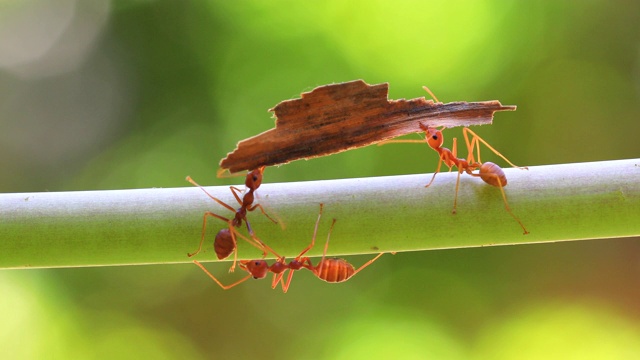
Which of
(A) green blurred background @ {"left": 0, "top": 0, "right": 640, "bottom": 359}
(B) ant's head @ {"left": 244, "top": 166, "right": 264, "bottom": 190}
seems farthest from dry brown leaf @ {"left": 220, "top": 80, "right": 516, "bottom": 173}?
(A) green blurred background @ {"left": 0, "top": 0, "right": 640, "bottom": 359}

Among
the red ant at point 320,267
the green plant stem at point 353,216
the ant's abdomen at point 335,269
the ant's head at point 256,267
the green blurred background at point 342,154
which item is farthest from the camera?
the green blurred background at point 342,154

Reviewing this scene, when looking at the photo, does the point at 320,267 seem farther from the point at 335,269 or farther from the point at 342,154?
the point at 342,154

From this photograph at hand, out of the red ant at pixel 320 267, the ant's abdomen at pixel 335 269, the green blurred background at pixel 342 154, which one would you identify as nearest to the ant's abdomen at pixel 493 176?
the red ant at pixel 320 267

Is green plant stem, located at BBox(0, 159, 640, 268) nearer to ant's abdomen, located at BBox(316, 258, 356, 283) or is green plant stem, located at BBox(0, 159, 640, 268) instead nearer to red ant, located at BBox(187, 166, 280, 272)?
red ant, located at BBox(187, 166, 280, 272)

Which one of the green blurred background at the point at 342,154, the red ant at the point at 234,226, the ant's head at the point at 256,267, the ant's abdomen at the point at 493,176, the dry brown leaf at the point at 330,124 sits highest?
the green blurred background at the point at 342,154

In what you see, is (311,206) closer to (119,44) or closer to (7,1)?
(119,44)

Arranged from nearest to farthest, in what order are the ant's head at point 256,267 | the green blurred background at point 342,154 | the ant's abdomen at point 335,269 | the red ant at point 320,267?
1. the red ant at point 320,267
2. the ant's abdomen at point 335,269
3. the ant's head at point 256,267
4. the green blurred background at point 342,154

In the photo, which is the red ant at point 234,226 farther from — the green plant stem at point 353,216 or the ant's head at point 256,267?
the ant's head at point 256,267
